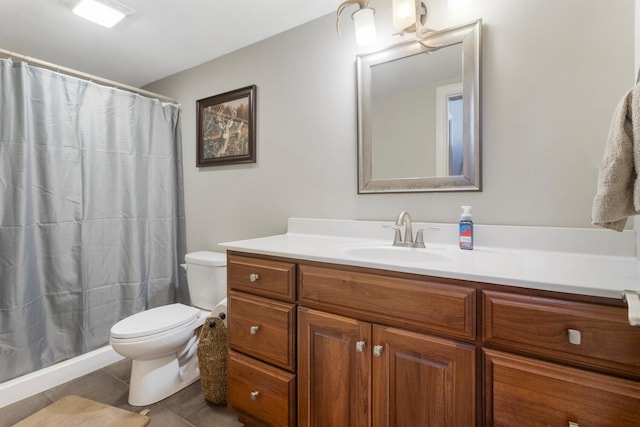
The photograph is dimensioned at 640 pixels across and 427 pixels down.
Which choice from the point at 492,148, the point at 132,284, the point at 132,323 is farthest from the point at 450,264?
the point at 132,284

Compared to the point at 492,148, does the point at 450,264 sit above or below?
below

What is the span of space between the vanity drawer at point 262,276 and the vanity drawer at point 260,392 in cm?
31

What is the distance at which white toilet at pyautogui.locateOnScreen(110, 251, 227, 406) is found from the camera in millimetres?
1532

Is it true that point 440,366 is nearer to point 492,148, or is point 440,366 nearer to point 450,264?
point 450,264

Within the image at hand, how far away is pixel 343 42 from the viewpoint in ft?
5.39

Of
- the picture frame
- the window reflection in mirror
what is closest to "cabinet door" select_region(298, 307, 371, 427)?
the window reflection in mirror

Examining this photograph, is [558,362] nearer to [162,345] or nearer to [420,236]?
[420,236]

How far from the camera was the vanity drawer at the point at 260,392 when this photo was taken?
1214 mm

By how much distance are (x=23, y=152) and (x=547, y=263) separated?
8.32ft

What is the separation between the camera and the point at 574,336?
0.73 m

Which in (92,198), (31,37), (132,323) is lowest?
(132,323)

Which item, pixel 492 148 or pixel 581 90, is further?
pixel 492 148

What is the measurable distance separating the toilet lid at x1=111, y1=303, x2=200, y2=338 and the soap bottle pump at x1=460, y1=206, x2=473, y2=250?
4.91ft

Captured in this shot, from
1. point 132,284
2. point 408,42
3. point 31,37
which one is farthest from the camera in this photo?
point 132,284
